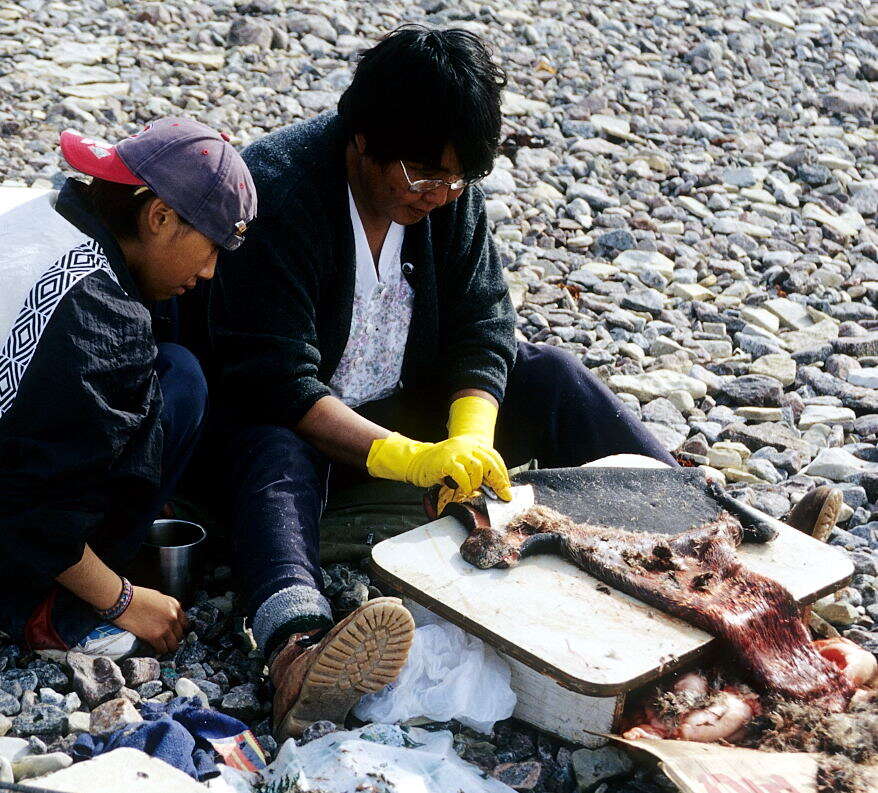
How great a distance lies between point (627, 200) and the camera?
5195 mm

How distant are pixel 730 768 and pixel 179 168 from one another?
1404mm

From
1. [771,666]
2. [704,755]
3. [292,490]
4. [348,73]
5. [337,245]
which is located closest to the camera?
[704,755]

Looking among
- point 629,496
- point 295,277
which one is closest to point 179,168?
point 295,277

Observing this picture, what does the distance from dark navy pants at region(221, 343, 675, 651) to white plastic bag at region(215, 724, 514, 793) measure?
26cm

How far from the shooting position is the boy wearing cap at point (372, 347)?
7.30 feet

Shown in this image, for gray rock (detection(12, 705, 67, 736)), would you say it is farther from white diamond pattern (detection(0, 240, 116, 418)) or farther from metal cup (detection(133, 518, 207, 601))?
white diamond pattern (detection(0, 240, 116, 418))

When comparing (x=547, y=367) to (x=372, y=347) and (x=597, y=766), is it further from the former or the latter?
(x=597, y=766)

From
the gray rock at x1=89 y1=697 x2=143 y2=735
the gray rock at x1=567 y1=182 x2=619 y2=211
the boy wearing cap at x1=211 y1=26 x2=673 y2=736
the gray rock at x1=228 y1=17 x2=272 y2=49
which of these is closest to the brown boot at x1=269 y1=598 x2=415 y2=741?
the boy wearing cap at x1=211 y1=26 x2=673 y2=736

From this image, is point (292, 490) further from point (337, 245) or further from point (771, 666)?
Answer: point (771, 666)

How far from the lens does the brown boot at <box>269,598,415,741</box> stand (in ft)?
A: 6.20

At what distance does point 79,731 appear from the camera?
200 cm

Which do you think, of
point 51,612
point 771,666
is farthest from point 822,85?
point 51,612

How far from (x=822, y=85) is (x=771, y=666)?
5831 mm

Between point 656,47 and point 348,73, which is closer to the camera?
point 348,73
